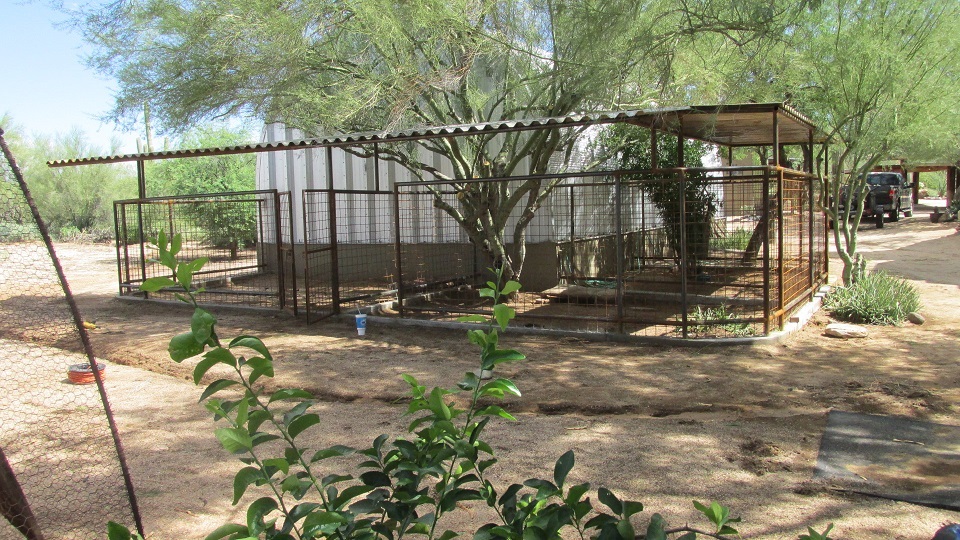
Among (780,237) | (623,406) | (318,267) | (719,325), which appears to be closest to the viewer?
(623,406)

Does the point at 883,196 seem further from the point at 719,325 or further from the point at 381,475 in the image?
the point at 381,475

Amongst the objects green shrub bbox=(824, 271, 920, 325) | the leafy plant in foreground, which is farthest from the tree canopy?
the leafy plant in foreground

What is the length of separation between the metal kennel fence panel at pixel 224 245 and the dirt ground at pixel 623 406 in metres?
1.56

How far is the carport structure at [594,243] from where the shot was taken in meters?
8.49

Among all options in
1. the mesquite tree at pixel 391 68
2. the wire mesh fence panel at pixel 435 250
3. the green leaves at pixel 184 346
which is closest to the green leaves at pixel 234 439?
the green leaves at pixel 184 346

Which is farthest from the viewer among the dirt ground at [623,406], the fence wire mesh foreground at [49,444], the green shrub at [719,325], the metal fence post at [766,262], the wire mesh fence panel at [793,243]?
the wire mesh fence panel at [793,243]

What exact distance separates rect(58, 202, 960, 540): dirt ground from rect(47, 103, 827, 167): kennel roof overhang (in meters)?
2.52

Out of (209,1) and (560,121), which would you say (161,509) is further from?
(209,1)

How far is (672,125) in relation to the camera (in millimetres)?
9141

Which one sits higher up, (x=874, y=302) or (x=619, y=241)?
(x=619, y=241)

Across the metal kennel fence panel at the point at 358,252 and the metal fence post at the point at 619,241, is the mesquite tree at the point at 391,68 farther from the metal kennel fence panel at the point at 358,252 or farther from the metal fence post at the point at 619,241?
the metal kennel fence panel at the point at 358,252

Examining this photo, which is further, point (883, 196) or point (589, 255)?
point (883, 196)

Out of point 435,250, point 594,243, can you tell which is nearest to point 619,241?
point 594,243

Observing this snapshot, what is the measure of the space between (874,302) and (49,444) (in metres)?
9.27
